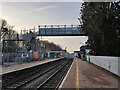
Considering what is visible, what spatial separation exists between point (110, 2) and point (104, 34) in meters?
3.99

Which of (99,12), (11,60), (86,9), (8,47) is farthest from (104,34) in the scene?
(8,47)

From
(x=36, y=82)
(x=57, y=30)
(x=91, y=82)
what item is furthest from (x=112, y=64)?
(x=57, y=30)

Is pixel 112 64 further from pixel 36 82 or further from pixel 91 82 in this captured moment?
pixel 36 82

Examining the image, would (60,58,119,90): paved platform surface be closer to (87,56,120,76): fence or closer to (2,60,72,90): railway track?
(87,56,120,76): fence

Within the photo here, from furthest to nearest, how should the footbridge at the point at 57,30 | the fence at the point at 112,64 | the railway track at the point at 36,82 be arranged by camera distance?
the footbridge at the point at 57,30, the fence at the point at 112,64, the railway track at the point at 36,82

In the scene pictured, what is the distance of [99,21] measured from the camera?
28.3m

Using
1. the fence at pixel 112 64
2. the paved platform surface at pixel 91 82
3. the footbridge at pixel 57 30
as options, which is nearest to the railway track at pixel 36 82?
the paved platform surface at pixel 91 82

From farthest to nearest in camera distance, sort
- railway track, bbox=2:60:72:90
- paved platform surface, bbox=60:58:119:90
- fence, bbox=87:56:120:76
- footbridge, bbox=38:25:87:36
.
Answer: footbridge, bbox=38:25:87:36
fence, bbox=87:56:120:76
railway track, bbox=2:60:72:90
paved platform surface, bbox=60:58:119:90

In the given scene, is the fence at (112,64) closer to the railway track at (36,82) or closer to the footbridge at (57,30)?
the railway track at (36,82)

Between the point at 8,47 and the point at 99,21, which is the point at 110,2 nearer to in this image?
the point at 99,21

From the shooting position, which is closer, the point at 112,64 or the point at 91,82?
the point at 91,82

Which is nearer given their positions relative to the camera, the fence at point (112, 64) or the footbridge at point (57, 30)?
the fence at point (112, 64)

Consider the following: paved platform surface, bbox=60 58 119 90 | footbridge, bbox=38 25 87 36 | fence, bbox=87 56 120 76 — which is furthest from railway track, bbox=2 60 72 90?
footbridge, bbox=38 25 87 36

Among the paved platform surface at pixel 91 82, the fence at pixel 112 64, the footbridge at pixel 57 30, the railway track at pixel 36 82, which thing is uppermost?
the footbridge at pixel 57 30
